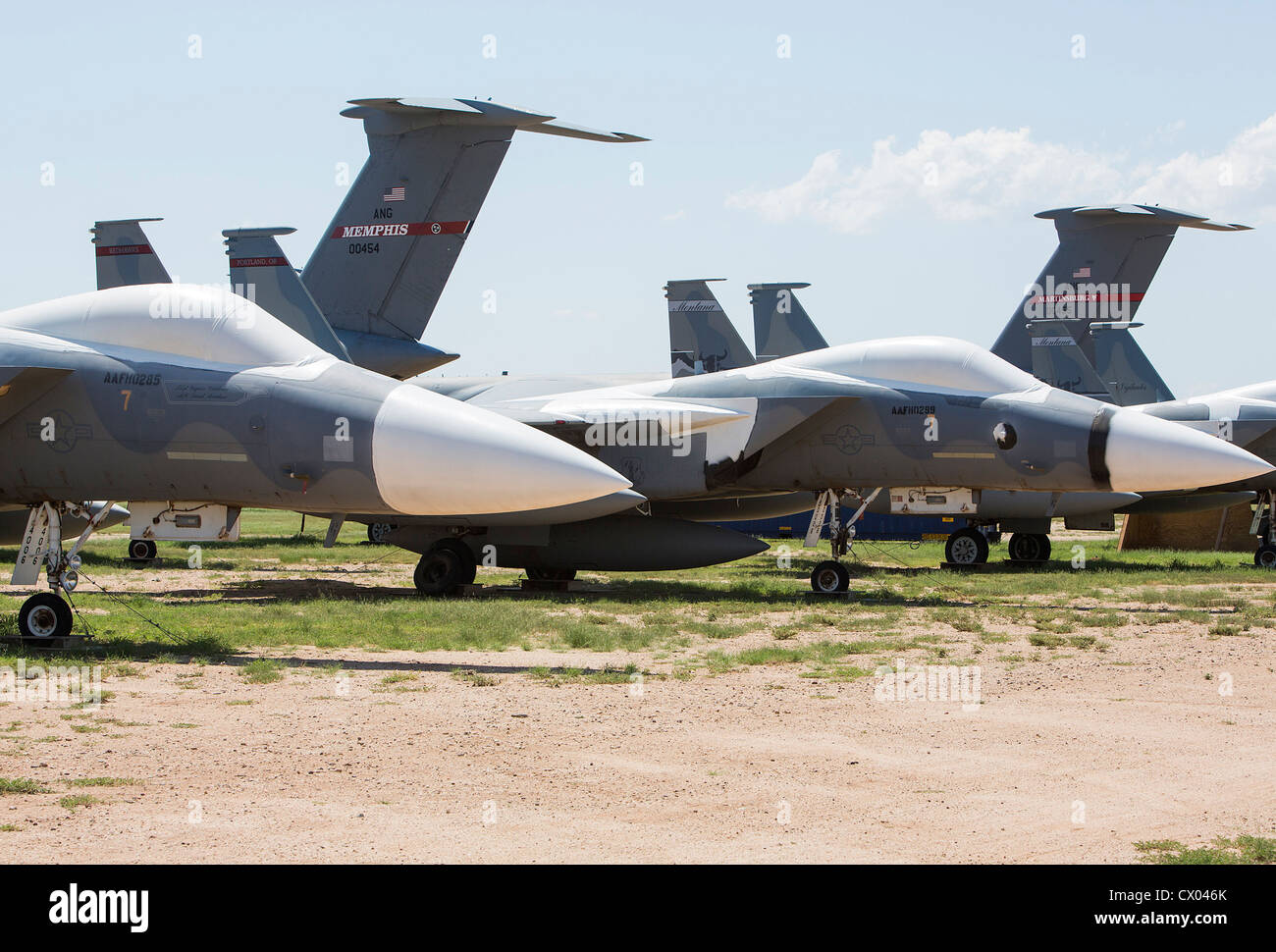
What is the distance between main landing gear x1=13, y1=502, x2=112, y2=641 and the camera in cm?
1041

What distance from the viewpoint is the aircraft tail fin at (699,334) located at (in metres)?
30.1

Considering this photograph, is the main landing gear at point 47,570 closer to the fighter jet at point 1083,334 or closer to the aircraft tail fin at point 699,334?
the fighter jet at point 1083,334

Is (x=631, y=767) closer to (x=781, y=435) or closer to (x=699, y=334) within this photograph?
(x=781, y=435)

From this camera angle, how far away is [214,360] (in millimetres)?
10219

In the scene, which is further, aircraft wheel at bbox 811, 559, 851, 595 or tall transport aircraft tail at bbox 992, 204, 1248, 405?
tall transport aircraft tail at bbox 992, 204, 1248, 405

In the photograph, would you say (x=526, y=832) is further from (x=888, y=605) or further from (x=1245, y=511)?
(x=1245, y=511)

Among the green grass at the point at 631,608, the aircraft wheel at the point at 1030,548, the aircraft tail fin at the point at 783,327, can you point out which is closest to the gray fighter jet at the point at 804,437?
the green grass at the point at 631,608

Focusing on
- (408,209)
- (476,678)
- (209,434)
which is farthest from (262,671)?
(408,209)

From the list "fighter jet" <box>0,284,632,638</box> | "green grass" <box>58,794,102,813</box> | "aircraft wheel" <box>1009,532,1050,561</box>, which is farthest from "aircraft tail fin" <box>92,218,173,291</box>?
"green grass" <box>58,794,102,813</box>

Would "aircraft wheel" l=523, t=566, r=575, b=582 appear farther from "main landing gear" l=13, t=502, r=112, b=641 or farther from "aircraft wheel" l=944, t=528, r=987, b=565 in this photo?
"aircraft wheel" l=944, t=528, r=987, b=565

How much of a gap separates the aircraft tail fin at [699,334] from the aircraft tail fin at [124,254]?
1227 cm

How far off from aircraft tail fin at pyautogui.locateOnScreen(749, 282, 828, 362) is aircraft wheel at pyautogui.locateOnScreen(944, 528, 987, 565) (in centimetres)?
833
